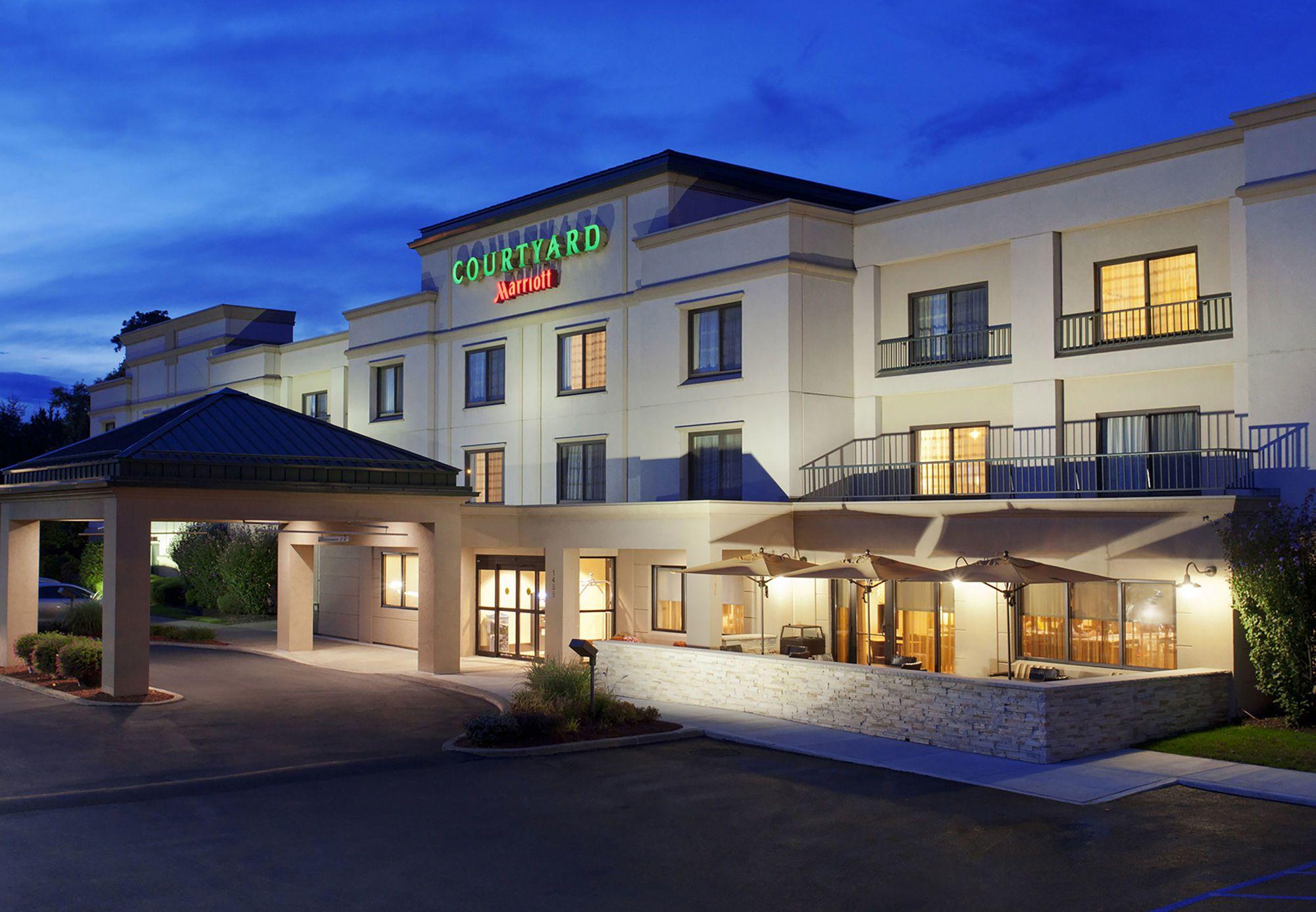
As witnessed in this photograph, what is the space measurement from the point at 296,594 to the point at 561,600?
9030 millimetres

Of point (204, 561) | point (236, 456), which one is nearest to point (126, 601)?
point (236, 456)

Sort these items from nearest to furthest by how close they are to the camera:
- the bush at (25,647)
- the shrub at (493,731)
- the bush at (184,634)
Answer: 1. the shrub at (493,731)
2. the bush at (25,647)
3. the bush at (184,634)

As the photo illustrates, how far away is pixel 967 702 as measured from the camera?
19312mm

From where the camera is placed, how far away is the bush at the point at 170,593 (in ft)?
170

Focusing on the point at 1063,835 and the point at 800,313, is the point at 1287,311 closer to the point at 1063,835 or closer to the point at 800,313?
the point at 800,313

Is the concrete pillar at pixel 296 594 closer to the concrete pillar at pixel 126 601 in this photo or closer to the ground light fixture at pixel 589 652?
the concrete pillar at pixel 126 601

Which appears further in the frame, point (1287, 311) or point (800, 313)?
point (800, 313)

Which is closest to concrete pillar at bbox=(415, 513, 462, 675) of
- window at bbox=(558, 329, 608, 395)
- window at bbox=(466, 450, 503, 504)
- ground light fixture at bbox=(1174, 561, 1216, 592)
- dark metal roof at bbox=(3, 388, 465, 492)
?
dark metal roof at bbox=(3, 388, 465, 492)

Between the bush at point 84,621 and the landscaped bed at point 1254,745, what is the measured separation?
27.9 metres

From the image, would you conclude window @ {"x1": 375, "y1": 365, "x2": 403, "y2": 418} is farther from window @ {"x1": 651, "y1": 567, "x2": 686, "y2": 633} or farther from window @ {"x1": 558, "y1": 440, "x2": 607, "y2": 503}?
window @ {"x1": 651, "y1": 567, "x2": 686, "y2": 633}

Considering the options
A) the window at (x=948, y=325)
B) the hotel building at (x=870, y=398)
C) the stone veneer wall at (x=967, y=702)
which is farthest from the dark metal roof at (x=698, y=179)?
the stone veneer wall at (x=967, y=702)

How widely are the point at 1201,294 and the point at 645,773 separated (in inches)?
648

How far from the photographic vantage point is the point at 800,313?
3041 centimetres

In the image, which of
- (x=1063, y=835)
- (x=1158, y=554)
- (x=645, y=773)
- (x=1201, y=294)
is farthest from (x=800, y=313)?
(x=1063, y=835)
